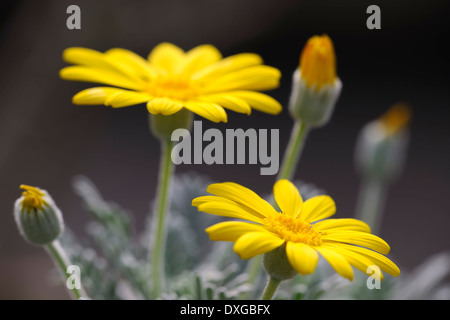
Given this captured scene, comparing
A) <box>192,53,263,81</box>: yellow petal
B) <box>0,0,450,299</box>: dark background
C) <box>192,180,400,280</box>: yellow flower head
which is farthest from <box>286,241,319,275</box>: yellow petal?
<box>0,0,450,299</box>: dark background

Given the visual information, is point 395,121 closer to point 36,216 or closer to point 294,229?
point 294,229

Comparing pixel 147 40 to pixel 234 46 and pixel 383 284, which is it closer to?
pixel 234 46

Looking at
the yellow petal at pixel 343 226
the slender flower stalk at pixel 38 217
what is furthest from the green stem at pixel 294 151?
the slender flower stalk at pixel 38 217

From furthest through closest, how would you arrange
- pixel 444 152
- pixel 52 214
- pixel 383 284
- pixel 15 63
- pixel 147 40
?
1. pixel 444 152
2. pixel 147 40
3. pixel 15 63
4. pixel 383 284
5. pixel 52 214

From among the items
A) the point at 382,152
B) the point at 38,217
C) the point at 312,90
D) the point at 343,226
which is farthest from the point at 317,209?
the point at 382,152
